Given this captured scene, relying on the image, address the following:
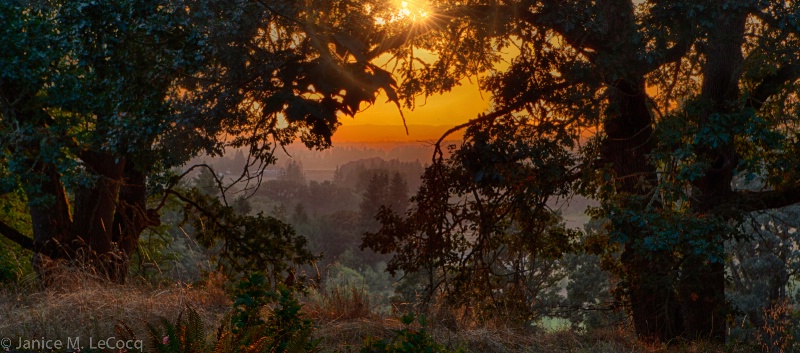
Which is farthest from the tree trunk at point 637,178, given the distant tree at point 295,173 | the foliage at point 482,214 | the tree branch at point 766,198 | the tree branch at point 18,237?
the distant tree at point 295,173

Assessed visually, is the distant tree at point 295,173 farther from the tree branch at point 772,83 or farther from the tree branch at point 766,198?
the tree branch at point 772,83

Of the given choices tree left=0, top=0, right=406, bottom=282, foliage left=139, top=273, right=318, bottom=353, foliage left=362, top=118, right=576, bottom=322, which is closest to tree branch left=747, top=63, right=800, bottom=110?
foliage left=362, top=118, right=576, bottom=322

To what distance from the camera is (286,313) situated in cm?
549

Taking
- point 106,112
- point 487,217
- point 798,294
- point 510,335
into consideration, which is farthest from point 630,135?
point 798,294

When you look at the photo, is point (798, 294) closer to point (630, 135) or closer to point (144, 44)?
point (630, 135)

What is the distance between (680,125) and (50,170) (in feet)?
31.5

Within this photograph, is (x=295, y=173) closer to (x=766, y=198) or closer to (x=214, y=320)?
(x=766, y=198)

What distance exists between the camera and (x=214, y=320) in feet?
24.1

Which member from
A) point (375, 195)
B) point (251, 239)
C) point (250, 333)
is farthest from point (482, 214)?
point (375, 195)

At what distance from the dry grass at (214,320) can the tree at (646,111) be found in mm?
2163

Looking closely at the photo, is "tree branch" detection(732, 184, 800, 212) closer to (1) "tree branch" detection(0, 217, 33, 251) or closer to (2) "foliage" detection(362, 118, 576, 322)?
(2) "foliage" detection(362, 118, 576, 322)

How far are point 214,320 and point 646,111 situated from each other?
7.76 metres

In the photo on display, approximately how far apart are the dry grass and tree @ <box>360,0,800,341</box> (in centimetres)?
216

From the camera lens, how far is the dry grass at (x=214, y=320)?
6.55m
